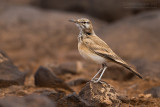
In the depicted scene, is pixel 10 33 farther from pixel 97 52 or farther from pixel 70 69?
pixel 97 52

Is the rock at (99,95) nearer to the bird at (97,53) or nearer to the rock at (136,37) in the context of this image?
the bird at (97,53)

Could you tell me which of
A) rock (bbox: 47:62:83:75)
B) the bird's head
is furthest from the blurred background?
the bird's head

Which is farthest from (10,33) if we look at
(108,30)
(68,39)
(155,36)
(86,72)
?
(155,36)

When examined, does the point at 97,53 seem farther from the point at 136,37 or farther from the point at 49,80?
the point at 136,37

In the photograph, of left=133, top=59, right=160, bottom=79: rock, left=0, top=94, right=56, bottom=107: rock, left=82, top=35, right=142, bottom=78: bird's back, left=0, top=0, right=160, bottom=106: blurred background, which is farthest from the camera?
left=0, top=0, right=160, bottom=106: blurred background

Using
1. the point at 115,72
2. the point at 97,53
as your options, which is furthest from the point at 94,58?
the point at 115,72

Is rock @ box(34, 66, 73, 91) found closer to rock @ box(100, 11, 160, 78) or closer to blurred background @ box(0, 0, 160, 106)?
blurred background @ box(0, 0, 160, 106)
